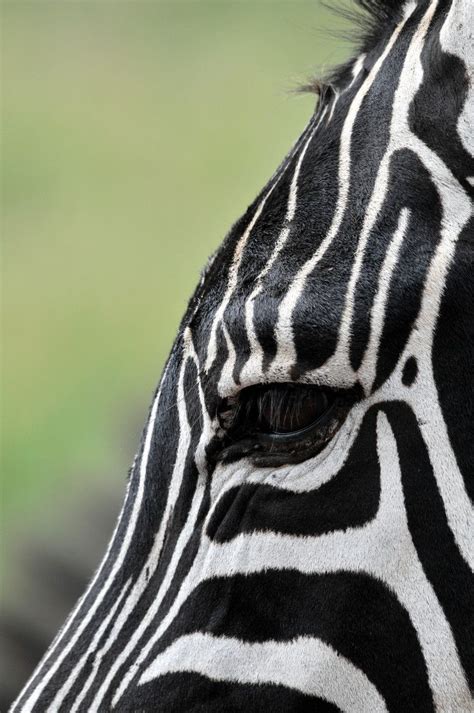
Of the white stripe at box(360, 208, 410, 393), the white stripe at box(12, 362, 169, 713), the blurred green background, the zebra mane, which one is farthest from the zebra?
the blurred green background

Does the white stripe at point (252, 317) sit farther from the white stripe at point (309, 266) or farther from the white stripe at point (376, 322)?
the white stripe at point (376, 322)

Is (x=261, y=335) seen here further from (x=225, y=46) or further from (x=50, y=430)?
(x=225, y=46)

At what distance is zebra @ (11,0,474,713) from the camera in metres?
2.07

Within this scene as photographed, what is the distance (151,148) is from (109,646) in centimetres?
1839

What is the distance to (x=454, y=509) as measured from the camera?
81.1 inches

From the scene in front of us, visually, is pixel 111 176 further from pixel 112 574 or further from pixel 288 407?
pixel 288 407

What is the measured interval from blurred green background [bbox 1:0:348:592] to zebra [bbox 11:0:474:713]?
720 centimetres

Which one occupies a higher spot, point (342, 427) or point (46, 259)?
point (46, 259)

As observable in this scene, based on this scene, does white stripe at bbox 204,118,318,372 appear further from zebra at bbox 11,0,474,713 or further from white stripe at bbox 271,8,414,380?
white stripe at bbox 271,8,414,380

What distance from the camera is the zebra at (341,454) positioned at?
207 centimetres

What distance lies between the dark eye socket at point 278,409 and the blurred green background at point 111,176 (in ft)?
24.0

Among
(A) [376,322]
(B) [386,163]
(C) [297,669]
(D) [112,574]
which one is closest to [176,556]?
(D) [112,574]

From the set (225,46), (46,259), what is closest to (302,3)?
(225,46)

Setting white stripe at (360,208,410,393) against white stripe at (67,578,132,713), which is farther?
white stripe at (67,578,132,713)
